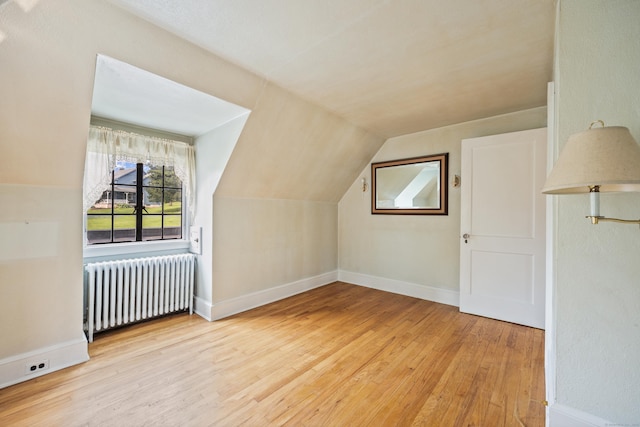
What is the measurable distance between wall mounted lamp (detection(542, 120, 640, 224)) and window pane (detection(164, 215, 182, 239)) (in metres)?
3.62

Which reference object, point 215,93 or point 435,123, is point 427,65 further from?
point 215,93

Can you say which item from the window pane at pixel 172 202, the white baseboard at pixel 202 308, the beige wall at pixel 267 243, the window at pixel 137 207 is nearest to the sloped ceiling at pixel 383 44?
the beige wall at pixel 267 243

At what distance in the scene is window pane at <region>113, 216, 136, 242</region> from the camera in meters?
2.91

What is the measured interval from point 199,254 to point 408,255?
2865 mm

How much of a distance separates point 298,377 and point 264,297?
1658 mm

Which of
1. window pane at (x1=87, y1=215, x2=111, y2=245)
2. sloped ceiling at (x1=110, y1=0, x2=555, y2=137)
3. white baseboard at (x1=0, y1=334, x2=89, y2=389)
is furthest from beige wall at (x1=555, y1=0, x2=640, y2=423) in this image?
window pane at (x1=87, y1=215, x2=111, y2=245)

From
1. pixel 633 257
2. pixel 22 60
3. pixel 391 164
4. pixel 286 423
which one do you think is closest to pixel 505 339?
pixel 633 257

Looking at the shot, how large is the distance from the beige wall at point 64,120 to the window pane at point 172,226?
2.41ft

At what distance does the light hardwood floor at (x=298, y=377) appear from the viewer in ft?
5.29

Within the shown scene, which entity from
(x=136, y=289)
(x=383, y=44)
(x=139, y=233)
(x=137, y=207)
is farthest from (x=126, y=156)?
(x=383, y=44)

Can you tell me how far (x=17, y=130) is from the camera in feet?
5.85

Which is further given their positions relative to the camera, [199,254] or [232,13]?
[199,254]

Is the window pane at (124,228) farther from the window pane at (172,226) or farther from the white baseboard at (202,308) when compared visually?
the white baseboard at (202,308)

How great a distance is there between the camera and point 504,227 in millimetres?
2959
